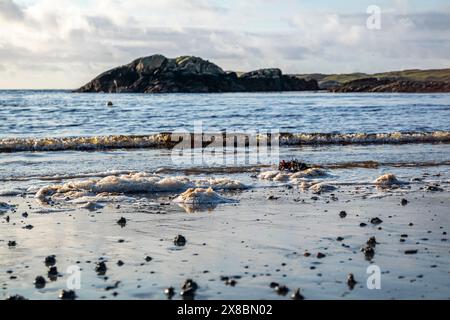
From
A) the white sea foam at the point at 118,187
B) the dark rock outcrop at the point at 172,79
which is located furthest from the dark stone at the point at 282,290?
the dark rock outcrop at the point at 172,79

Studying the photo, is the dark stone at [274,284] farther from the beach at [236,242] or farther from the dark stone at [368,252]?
the dark stone at [368,252]

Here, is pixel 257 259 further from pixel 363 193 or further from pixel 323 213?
pixel 363 193

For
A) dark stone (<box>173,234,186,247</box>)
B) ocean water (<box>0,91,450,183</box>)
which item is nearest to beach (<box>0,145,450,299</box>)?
dark stone (<box>173,234,186,247</box>)

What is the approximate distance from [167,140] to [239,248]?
23.5 m

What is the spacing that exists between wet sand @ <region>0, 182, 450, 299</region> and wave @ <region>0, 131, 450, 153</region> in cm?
1661

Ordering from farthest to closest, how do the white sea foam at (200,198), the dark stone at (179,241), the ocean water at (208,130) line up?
the ocean water at (208,130)
the white sea foam at (200,198)
the dark stone at (179,241)

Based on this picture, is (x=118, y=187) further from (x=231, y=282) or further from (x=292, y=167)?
(x=231, y=282)

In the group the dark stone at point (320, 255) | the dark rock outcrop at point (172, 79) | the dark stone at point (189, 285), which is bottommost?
the dark stone at point (320, 255)

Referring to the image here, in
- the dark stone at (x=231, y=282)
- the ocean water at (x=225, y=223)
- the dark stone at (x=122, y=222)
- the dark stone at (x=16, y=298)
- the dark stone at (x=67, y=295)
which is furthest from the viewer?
the dark stone at (x=122, y=222)

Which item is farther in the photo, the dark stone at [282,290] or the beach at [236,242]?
the beach at [236,242]

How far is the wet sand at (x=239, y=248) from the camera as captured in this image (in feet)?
25.0

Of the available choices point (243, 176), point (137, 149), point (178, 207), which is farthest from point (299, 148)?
point (178, 207)

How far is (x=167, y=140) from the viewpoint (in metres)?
32.8

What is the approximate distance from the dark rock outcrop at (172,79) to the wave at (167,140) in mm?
126871
